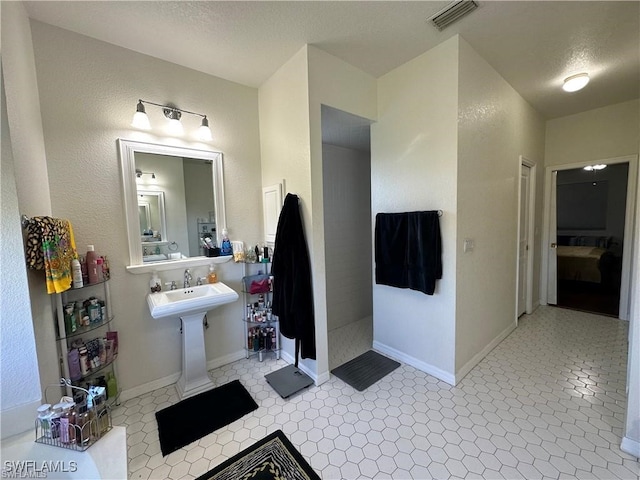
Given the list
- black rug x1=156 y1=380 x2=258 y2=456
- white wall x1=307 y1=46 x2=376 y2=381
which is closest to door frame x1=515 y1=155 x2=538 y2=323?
white wall x1=307 y1=46 x2=376 y2=381

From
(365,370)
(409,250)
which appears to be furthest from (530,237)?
(365,370)

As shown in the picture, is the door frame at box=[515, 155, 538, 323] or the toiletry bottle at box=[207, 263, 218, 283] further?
the door frame at box=[515, 155, 538, 323]

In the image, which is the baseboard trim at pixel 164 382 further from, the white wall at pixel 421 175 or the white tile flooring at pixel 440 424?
the white wall at pixel 421 175

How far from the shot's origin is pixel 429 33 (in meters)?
1.95

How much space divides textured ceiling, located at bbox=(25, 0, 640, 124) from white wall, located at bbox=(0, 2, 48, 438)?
0.53 m

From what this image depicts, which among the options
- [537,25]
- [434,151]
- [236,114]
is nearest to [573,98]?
[537,25]

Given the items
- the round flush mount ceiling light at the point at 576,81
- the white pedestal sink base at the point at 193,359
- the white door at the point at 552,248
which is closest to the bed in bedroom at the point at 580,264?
the white door at the point at 552,248

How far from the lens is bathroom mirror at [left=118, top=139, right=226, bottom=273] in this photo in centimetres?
208

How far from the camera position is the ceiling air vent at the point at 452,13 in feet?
5.49

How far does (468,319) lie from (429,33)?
7.76 feet

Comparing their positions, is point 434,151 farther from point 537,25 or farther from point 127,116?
point 127,116

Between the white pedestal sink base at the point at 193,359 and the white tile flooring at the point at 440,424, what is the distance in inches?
5.2

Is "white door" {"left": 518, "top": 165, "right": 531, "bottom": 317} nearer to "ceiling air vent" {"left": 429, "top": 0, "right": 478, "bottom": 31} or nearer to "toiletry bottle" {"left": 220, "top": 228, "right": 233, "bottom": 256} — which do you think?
"ceiling air vent" {"left": 429, "top": 0, "right": 478, "bottom": 31}

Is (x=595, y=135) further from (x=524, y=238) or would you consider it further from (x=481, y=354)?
(x=481, y=354)
